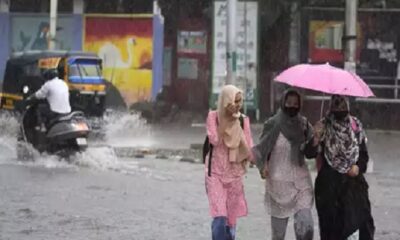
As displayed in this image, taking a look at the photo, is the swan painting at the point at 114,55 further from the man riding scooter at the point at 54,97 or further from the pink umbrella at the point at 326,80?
the pink umbrella at the point at 326,80

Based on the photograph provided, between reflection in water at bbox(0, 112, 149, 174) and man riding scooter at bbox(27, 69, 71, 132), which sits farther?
reflection in water at bbox(0, 112, 149, 174)

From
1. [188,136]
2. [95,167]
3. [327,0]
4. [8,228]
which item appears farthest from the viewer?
[327,0]

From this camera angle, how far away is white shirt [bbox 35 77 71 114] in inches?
563

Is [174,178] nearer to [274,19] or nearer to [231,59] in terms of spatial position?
[231,59]

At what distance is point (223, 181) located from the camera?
281 inches

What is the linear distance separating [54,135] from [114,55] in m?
11.7

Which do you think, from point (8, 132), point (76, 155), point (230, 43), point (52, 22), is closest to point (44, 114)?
point (76, 155)

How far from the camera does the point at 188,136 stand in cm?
2080

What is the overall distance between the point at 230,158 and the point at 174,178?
6260mm

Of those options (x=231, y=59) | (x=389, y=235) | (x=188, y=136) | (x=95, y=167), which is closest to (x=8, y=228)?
(x=389, y=235)

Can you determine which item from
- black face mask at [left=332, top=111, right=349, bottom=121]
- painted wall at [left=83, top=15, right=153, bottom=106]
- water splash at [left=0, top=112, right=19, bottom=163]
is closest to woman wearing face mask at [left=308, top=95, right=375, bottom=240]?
black face mask at [left=332, top=111, right=349, bottom=121]

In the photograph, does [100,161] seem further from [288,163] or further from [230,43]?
[288,163]

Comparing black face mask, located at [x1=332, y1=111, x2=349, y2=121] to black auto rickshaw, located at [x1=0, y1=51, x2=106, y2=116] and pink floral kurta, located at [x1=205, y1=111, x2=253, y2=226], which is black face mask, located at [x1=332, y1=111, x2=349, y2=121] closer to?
pink floral kurta, located at [x1=205, y1=111, x2=253, y2=226]

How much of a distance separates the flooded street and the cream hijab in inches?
64.9
